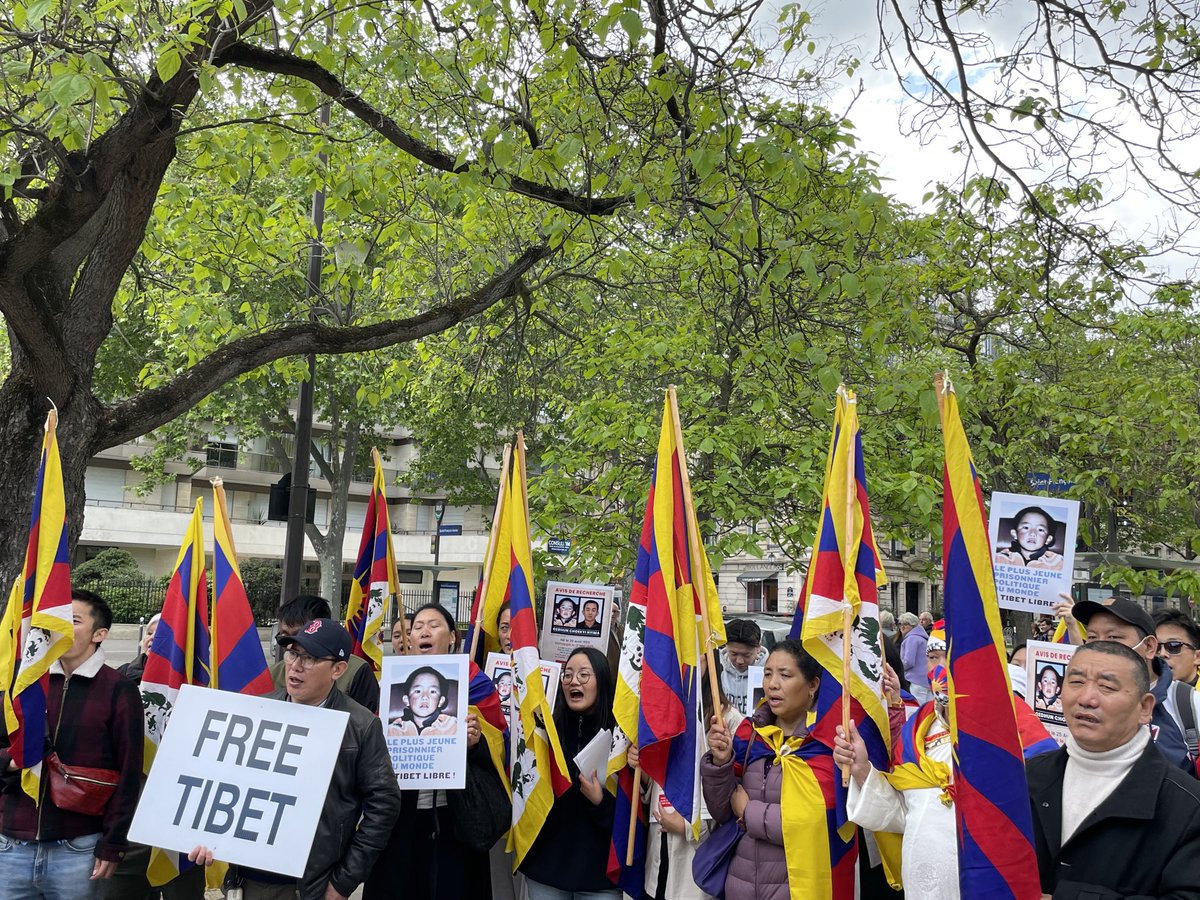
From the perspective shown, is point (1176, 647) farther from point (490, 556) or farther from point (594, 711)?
point (490, 556)

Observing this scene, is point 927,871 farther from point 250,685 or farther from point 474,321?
point 474,321

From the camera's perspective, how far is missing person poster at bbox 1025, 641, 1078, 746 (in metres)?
6.07

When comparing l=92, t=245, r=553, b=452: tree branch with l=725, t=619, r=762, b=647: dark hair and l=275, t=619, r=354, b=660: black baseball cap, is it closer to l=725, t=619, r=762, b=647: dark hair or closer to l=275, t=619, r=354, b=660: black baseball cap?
l=275, t=619, r=354, b=660: black baseball cap

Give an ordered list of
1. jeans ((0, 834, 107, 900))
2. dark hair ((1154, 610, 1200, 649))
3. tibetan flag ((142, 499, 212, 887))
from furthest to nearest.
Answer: dark hair ((1154, 610, 1200, 649)), tibetan flag ((142, 499, 212, 887)), jeans ((0, 834, 107, 900))

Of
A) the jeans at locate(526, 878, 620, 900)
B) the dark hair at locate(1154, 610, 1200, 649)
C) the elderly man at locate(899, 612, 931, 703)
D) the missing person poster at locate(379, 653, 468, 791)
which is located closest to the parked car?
the elderly man at locate(899, 612, 931, 703)

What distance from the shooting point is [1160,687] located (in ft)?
17.8

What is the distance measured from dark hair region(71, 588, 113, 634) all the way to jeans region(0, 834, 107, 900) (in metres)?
1.01

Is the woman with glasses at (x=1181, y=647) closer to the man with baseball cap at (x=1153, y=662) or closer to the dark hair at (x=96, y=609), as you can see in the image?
the man with baseball cap at (x=1153, y=662)

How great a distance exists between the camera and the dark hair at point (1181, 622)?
6.36 meters

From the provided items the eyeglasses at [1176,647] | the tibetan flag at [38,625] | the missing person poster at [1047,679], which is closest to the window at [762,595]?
the eyeglasses at [1176,647]

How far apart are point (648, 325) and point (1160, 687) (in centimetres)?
867

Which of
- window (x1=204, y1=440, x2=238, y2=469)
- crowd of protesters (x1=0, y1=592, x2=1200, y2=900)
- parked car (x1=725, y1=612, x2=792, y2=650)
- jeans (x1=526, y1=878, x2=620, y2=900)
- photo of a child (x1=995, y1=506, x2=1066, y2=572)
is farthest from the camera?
window (x1=204, y1=440, x2=238, y2=469)

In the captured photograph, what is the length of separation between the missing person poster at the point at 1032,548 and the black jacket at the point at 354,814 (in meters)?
4.44

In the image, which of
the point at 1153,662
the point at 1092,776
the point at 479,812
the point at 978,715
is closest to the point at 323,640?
the point at 479,812
